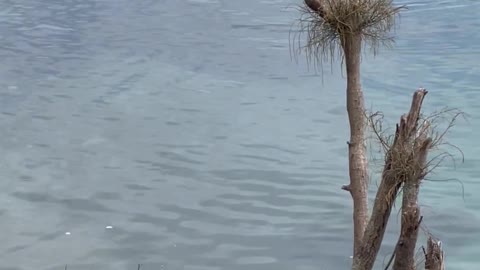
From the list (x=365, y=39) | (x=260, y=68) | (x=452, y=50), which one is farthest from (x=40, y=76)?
(x=365, y=39)

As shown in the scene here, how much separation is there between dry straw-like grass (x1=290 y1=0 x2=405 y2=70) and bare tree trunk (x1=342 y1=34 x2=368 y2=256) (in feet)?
0.14

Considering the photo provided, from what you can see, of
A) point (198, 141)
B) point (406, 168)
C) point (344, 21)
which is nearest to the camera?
point (406, 168)

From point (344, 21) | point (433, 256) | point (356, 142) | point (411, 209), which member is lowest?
point (433, 256)

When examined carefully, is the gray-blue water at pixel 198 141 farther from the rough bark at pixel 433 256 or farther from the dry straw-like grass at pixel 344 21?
the rough bark at pixel 433 256

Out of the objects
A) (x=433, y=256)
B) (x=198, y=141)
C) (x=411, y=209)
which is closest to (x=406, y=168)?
(x=411, y=209)

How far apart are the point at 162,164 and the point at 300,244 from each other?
1.73 m

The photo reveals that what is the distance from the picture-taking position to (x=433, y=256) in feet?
8.99

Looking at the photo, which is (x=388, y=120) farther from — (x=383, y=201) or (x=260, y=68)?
(x=383, y=201)

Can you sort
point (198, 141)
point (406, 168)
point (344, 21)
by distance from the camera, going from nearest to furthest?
point (406, 168) → point (344, 21) → point (198, 141)

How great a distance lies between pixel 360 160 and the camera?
301 cm

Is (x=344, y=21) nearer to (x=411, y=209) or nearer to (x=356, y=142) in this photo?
(x=356, y=142)

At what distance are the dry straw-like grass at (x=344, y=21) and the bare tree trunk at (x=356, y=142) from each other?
0.14 ft

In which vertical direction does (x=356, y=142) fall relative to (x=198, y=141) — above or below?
above

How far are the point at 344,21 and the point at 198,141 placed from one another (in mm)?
4710
